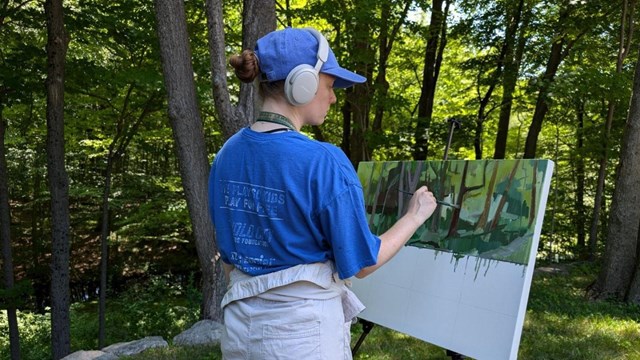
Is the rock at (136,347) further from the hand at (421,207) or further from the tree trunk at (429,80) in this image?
the tree trunk at (429,80)

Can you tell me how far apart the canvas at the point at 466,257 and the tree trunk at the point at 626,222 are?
4.02 metres

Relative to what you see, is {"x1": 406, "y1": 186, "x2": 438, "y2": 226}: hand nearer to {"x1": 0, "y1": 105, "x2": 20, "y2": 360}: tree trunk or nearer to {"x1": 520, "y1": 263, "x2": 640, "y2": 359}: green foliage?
{"x1": 520, "y1": 263, "x2": 640, "y2": 359}: green foliage

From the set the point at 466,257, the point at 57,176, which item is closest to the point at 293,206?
the point at 466,257

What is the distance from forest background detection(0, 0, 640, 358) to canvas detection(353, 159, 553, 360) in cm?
197

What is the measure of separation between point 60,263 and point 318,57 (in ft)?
24.0

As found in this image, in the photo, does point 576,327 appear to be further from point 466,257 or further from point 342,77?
point 342,77

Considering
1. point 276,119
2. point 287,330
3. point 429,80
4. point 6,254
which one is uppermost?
point 429,80

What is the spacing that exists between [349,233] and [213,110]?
8.41m

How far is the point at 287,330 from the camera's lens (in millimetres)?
1400

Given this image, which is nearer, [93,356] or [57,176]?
[93,356]

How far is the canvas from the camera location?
8.24 feet

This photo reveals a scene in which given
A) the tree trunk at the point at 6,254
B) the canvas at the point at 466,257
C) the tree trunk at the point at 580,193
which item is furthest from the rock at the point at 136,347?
the tree trunk at the point at 580,193

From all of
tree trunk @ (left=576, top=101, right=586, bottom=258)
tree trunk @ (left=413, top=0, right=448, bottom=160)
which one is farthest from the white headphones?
tree trunk @ (left=576, top=101, right=586, bottom=258)

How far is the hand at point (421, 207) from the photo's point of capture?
167 centimetres
